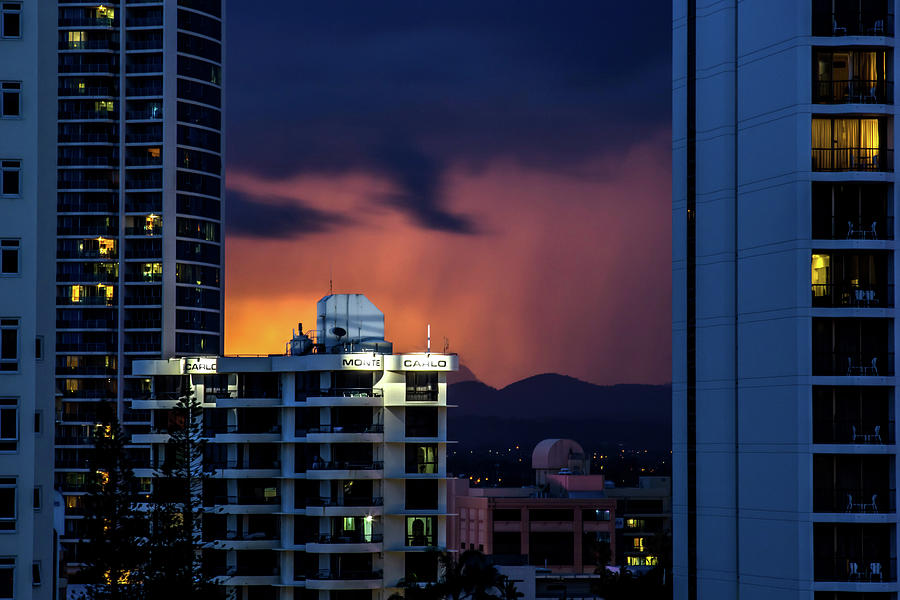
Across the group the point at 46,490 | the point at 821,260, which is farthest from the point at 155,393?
the point at 821,260

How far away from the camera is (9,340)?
36.8 m

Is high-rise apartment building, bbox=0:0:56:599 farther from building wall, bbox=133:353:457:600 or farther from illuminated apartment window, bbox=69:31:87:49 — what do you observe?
illuminated apartment window, bbox=69:31:87:49

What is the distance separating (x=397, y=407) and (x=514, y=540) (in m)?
60.2

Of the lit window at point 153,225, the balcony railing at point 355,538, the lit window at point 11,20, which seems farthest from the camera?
the lit window at point 153,225

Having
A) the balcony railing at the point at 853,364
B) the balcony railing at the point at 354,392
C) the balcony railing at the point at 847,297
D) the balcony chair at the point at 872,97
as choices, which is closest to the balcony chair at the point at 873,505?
the balcony railing at the point at 853,364

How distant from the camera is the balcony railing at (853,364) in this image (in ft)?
129

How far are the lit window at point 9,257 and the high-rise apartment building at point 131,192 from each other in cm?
6495

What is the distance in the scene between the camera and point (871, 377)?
3903 centimetres

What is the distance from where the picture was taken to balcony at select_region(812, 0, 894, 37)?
133ft

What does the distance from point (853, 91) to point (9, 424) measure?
969 inches

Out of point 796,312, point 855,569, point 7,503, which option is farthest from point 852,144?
point 7,503

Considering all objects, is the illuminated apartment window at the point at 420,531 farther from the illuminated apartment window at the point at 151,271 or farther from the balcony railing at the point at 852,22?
the balcony railing at the point at 852,22

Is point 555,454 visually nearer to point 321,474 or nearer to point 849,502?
point 321,474

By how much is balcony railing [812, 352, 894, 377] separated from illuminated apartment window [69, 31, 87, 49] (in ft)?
251
